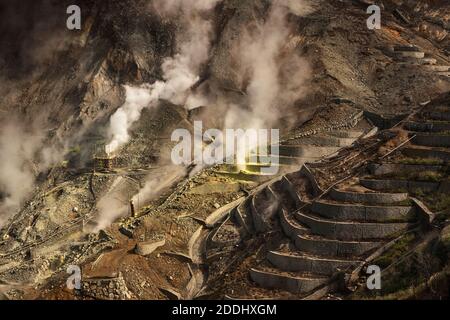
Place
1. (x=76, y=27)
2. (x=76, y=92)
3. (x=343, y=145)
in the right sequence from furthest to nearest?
(x=76, y=27) < (x=76, y=92) < (x=343, y=145)

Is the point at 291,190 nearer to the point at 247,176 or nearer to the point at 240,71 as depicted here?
the point at 247,176

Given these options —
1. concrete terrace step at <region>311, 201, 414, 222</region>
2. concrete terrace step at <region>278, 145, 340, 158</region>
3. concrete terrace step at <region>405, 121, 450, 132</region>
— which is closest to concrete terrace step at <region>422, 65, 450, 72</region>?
concrete terrace step at <region>278, 145, 340, 158</region>

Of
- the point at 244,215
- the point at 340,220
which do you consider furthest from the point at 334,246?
the point at 244,215

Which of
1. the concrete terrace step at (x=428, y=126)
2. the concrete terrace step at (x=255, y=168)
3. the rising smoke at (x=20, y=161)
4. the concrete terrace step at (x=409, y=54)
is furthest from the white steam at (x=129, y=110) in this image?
the concrete terrace step at (x=428, y=126)

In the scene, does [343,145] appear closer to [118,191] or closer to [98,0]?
[118,191]

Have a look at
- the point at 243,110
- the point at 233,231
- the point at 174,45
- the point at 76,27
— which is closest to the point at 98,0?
the point at 76,27

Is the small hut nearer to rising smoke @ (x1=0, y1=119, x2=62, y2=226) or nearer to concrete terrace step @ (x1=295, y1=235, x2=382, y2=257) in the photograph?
rising smoke @ (x1=0, y1=119, x2=62, y2=226)
